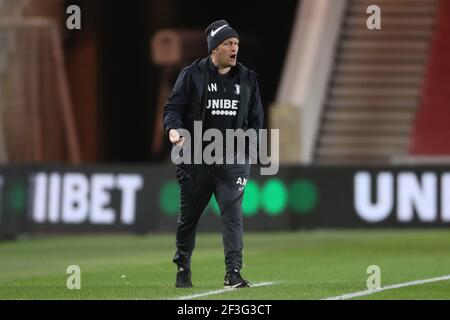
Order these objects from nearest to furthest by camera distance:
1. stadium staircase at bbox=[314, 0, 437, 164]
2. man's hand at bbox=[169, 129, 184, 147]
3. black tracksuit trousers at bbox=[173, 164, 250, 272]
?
man's hand at bbox=[169, 129, 184, 147] → black tracksuit trousers at bbox=[173, 164, 250, 272] → stadium staircase at bbox=[314, 0, 437, 164]

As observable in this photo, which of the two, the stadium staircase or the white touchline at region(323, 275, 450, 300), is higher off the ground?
the stadium staircase

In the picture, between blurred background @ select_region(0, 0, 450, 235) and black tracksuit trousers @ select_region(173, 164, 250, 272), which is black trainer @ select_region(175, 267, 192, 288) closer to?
black tracksuit trousers @ select_region(173, 164, 250, 272)

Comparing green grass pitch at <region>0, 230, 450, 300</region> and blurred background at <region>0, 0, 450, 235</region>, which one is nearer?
green grass pitch at <region>0, 230, 450, 300</region>

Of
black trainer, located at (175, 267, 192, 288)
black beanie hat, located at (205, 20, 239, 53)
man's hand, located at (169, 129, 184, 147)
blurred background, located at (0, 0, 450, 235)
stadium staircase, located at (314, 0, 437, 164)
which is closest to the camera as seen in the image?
man's hand, located at (169, 129, 184, 147)

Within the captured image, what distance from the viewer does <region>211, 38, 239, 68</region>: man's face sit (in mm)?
11406

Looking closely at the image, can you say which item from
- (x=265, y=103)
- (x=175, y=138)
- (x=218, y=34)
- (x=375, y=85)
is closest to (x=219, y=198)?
(x=175, y=138)

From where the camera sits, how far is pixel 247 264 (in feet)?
50.9

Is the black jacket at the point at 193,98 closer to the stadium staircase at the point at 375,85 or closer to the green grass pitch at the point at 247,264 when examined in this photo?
Answer: the green grass pitch at the point at 247,264

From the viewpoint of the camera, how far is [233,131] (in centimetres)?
1156

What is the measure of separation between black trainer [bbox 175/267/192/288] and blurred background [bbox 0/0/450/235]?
10321mm

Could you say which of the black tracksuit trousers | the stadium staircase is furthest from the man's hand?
the stadium staircase

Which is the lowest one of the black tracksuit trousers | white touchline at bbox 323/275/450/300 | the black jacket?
white touchline at bbox 323/275/450/300

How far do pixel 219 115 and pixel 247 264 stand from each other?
14.1 ft

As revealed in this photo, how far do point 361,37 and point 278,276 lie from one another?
15.5 m
